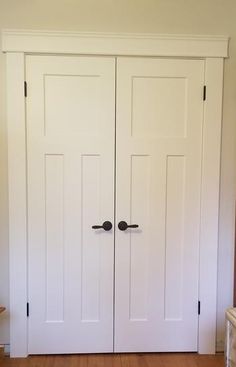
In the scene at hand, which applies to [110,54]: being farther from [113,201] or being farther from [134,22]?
[113,201]

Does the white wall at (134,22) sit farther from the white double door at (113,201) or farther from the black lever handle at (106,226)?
the black lever handle at (106,226)

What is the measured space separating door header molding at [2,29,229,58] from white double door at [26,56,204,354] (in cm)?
7

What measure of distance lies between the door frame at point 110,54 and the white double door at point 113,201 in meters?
0.05

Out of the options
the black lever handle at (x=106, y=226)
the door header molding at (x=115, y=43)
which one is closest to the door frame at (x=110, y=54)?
the door header molding at (x=115, y=43)

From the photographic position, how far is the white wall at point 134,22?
8.03ft

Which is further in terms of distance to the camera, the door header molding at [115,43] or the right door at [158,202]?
the right door at [158,202]

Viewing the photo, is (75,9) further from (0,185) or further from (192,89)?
(0,185)

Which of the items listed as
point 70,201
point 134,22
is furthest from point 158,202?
point 134,22

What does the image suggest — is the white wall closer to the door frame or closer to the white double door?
the door frame

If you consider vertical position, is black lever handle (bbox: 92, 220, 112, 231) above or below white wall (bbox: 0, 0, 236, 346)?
below

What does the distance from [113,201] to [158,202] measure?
328mm

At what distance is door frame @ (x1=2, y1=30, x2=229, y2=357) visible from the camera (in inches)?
96.3

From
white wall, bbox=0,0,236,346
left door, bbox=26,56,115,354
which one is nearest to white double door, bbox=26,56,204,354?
left door, bbox=26,56,115,354

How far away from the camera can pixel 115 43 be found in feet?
8.07
